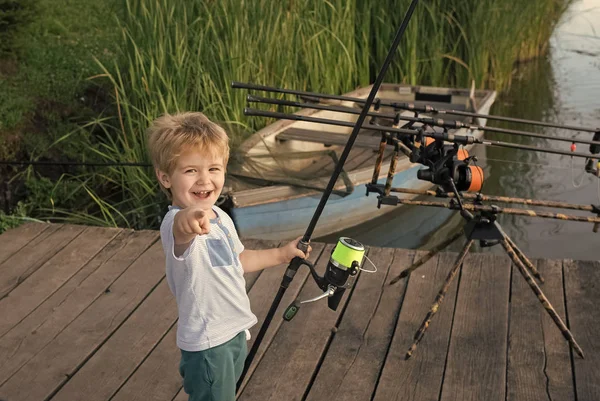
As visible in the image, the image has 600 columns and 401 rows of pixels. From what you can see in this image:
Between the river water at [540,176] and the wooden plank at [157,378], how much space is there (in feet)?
9.63

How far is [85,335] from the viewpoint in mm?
3674

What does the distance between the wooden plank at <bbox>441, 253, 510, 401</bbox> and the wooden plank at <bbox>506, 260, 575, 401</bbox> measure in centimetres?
4

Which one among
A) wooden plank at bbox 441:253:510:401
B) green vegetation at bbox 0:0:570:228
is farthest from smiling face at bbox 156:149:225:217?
green vegetation at bbox 0:0:570:228

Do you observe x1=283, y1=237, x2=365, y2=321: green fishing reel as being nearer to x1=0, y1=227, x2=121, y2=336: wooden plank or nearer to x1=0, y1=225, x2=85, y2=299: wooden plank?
x1=0, y1=227, x2=121, y2=336: wooden plank

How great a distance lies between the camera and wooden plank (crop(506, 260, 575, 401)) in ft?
10.5

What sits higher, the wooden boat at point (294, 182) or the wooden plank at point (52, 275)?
the wooden plank at point (52, 275)

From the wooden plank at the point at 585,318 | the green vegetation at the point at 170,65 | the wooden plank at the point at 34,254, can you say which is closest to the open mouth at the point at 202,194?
the wooden plank at the point at 585,318

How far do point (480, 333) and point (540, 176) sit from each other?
4.85 meters

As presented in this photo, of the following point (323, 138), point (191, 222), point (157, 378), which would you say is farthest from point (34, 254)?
point (323, 138)

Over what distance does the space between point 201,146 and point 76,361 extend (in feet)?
5.08

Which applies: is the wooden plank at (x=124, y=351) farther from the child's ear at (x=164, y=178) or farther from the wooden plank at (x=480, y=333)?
the wooden plank at (x=480, y=333)

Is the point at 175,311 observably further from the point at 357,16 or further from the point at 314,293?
the point at 357,16

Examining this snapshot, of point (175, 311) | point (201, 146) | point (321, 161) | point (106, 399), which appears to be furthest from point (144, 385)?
point (321, 161)

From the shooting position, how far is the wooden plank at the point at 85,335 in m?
3.28
